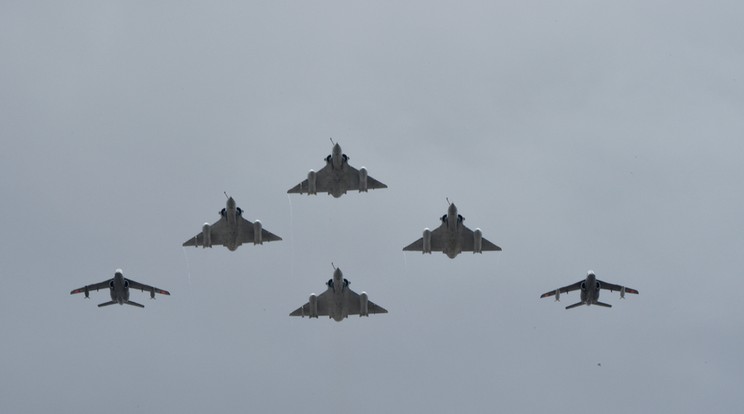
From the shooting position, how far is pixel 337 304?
128 meters

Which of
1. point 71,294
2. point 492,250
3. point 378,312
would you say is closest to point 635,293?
point 492,250

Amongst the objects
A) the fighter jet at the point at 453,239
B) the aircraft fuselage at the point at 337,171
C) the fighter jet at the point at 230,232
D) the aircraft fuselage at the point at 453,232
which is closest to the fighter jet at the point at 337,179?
the aircraft fuselage at the point at 337,171

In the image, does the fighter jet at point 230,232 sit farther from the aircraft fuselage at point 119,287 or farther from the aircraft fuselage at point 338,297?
the aircraft fuselage at point 119,287

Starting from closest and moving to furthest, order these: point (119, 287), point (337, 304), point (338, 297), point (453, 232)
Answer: point (119, 287) < point (453, 232) < point (338, 297) < point (337, 304)

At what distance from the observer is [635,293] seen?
→ 133625mm

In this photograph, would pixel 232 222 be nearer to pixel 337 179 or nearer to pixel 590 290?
pixel 337 179

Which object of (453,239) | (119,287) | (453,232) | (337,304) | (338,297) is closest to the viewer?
(119,287)

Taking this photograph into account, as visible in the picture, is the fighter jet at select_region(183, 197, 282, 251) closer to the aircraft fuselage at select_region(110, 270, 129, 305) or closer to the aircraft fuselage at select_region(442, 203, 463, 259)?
the aircraft fuselage at select_region(110, 270, 129, 305)

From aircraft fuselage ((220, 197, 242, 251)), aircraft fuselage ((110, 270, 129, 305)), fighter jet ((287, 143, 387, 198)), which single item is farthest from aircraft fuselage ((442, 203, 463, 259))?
aircraft fuselage ((110, 270, 129, 305))

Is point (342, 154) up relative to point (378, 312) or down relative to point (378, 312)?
up

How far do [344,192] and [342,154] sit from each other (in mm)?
4515

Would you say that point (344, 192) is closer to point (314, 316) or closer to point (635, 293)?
point (314, 316)

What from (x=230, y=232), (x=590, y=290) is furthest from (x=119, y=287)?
(x=590, y=290)

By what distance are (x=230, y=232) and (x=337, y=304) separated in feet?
41.9
